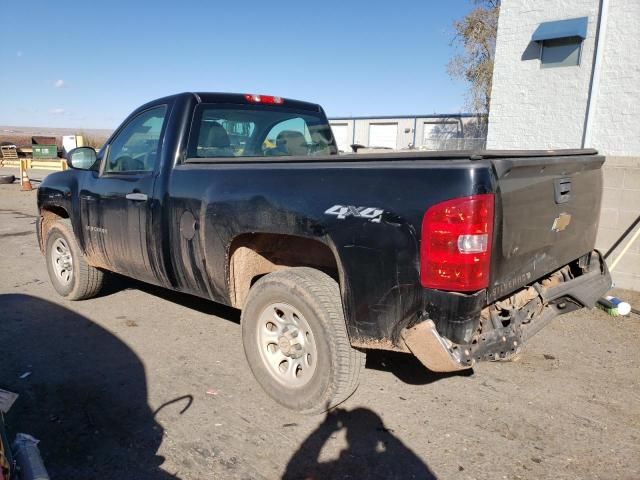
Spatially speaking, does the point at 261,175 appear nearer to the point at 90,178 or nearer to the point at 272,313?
the point at 272,313

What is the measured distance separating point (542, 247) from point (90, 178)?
13.0 ft

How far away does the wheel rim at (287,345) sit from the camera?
10.1 ft

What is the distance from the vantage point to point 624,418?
3131 mm

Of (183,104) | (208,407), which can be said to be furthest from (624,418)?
(183,104)

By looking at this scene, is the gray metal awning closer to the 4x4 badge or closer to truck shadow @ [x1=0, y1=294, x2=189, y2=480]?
the 4x4 badge

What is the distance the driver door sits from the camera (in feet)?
13.0

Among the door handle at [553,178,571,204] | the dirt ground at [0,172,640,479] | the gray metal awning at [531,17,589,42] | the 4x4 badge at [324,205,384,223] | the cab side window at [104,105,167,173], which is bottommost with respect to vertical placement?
the dirt ground at [0,172,640,479]

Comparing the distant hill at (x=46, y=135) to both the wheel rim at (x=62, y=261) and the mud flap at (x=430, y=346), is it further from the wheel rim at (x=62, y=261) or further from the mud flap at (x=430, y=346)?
the mud flap at (x=430, y=346)

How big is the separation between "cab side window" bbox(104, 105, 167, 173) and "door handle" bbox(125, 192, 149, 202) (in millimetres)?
231

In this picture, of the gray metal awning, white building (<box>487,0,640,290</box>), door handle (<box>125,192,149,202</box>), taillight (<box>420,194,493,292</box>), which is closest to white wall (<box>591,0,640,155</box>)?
white building (<box>487,0,640,290</box>)

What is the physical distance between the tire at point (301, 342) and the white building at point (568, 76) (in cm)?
926

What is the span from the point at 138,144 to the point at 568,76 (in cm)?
1165

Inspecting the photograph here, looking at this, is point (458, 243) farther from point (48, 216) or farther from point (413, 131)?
point (413, 131)

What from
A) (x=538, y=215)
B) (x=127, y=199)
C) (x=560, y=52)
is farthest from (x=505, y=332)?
(x=560, y=52)
